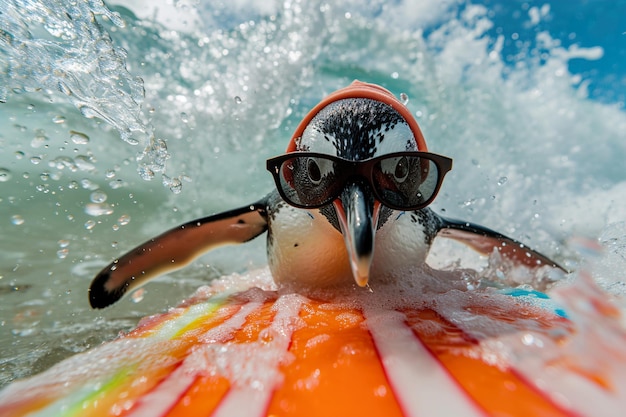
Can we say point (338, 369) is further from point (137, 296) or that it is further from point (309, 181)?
point (137, 296)

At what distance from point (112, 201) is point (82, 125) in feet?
2.31

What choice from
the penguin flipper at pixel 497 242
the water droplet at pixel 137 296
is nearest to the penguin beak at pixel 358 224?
the penguin flipper at pixel 497 242

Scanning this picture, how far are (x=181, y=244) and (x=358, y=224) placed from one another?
92 cm

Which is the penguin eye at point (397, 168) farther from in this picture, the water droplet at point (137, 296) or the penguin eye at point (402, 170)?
the water droplet at point (137, 296)

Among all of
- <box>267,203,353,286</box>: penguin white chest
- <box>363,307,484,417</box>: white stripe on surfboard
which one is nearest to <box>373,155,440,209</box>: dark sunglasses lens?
<box>267,203,353,286</box>: penguin white chest

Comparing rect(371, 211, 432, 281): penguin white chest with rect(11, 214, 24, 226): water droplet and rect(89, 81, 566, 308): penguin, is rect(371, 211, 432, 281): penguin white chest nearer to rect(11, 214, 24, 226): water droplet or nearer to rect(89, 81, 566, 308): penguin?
rect(89, 81, 566, 308): penguin

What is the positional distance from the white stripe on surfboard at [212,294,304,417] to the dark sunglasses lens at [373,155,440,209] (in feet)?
1.17

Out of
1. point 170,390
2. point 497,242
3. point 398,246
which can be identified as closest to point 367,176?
point 398,246

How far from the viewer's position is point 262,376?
56 cm

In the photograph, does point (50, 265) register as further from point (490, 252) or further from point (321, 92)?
point (321, 92)

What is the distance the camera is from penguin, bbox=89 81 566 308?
0.84m

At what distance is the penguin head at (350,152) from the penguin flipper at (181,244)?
408mm

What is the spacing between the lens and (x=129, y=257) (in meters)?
1.33

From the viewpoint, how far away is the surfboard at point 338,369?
1.58 ft
